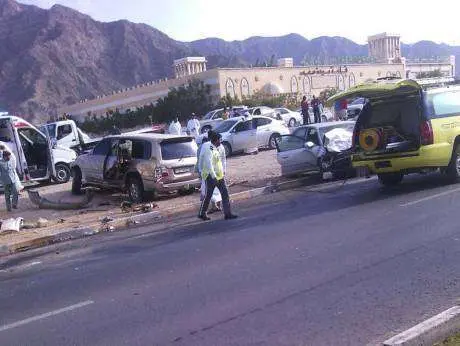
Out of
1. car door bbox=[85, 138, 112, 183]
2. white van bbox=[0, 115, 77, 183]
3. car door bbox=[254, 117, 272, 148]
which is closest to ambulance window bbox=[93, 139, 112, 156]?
car door bbox=[85, 138, 112, 183]

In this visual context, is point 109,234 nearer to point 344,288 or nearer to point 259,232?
point 259,232

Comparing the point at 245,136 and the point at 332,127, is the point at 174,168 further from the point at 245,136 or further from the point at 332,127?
the point at 245,136

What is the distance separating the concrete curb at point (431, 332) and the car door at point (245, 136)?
20.2m

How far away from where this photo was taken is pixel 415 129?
12.5 m

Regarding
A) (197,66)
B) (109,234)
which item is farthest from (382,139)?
(197,66)

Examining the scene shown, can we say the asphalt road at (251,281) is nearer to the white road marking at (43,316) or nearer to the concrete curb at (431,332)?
the white road marking at (43,316)

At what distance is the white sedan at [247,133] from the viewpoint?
24.8m

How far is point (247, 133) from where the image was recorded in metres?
25.1

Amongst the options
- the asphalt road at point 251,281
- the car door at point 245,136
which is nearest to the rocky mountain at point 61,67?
the car door at point 245,136

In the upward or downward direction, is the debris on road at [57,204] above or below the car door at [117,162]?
below

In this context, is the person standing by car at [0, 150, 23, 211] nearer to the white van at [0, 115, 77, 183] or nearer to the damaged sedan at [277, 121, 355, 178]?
the white van at [0, 115, 77, 183]

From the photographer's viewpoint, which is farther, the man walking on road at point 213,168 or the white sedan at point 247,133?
the white sedan at point 247,133

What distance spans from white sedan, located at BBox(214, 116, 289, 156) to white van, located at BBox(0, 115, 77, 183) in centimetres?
730

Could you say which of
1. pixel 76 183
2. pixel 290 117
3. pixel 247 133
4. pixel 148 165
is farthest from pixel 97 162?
pixel 290 117
